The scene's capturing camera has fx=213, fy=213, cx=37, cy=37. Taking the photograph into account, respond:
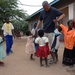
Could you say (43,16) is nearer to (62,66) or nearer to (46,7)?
(46,7)

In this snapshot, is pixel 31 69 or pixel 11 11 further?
pixel 11 11

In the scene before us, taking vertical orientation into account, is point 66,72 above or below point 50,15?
below

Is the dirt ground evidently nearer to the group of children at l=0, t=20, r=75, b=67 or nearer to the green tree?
the group of children at l=0, t=20, r=75, b=67

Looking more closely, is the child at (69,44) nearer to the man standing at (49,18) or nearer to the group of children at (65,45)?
the group of children at (65,45)

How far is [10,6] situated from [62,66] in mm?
15239

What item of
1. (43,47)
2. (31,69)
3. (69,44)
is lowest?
(31,69)

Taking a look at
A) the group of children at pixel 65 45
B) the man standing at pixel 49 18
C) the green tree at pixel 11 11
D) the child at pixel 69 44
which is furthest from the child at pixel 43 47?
the green tree at pixel 11 11

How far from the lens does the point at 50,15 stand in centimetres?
657

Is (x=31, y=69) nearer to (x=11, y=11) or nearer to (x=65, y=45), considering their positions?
(x=65, y=45)

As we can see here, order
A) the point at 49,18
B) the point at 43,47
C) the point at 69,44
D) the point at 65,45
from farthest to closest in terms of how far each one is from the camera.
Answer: the point at 49,18
the point at 43,47
the point at 65,45
the point at 69,44

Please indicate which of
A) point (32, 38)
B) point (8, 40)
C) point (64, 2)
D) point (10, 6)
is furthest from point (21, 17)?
point (32, 38)

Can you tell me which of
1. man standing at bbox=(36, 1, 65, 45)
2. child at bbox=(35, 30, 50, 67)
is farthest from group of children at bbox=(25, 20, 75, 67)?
man standing at bbox=(36, 1, 65, 45)

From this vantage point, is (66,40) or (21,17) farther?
(21,17)

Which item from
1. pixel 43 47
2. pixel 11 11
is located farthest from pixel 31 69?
pixel 11 11
